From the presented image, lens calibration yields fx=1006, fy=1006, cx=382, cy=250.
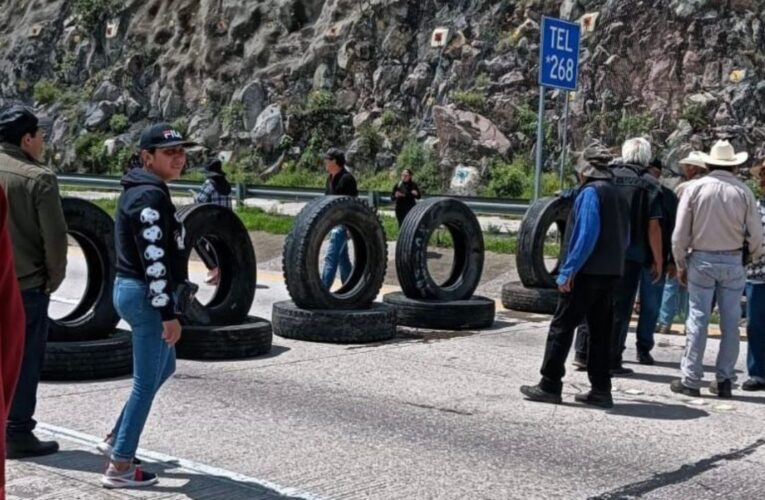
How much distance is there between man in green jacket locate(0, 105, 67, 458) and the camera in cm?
566

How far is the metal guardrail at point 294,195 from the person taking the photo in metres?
17.4

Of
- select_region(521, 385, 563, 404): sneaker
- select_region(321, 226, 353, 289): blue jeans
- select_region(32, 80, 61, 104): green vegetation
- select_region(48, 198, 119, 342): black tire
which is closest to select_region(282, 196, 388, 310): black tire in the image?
select_region(321, 226, 353, 289): blue jeans

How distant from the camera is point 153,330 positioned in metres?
5.05

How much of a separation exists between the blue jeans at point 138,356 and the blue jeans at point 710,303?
4.32 m

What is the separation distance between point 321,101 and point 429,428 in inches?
1014

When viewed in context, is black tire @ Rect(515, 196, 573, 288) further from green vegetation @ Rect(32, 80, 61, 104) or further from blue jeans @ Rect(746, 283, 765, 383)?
green vegetation @ Rect(32, 80, 61, 104)

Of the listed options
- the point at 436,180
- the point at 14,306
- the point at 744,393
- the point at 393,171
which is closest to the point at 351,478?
the point at 14,306

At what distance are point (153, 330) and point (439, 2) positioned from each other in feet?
92.0

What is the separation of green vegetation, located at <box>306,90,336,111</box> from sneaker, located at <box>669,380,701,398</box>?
24.3 m

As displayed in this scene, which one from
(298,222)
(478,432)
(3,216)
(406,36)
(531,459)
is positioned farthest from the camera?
(406,36)

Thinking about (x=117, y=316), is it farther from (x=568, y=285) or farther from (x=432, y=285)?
(x=432, y=285)

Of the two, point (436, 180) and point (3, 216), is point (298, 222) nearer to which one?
point (3, 216)

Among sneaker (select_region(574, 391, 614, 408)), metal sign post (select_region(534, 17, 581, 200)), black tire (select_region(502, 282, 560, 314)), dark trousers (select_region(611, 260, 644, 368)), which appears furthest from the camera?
metal sign post (select_region(534, 17, 581, 200))

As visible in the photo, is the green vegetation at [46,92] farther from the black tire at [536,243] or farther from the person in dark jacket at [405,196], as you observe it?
the black tire at [536,243]
